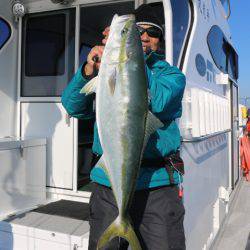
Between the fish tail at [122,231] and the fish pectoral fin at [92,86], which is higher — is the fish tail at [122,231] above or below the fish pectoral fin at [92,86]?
below

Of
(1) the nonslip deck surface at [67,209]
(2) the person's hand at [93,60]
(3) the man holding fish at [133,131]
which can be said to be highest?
(2) the person's hand at [93,60]

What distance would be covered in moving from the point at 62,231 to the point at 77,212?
2.08ft

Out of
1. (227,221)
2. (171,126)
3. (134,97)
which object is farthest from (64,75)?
(227,221)

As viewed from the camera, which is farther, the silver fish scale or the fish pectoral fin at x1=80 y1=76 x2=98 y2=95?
the fish pectoral fin at x1=80 y1=76 x2=98 y2=95

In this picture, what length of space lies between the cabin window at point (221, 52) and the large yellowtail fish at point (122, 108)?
2974 millimetres

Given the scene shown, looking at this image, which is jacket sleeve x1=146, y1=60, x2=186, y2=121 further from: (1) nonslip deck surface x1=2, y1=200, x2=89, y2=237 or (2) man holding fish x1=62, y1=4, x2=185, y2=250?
(1) nonslip deck surface x1=2, y1=200, x2=89, y2=237

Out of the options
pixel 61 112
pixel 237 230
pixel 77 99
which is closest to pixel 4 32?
pixel 61 112

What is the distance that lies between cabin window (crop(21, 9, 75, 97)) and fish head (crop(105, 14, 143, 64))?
282 cm

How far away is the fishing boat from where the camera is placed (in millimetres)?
3720

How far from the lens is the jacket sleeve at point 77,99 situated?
2295 mm

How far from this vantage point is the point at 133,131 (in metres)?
1.93

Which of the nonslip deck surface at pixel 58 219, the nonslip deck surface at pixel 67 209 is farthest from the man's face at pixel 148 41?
the nonslip deck surface at pixel 67 209

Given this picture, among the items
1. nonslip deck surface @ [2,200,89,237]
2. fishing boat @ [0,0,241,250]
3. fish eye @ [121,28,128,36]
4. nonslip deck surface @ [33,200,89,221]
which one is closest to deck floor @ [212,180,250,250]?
fishing boat @ [0,0,241,250]

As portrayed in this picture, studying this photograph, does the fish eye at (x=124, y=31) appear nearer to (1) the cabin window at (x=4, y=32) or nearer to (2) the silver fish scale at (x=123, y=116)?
(2) the silver fish scale at (x=123, y=116)
